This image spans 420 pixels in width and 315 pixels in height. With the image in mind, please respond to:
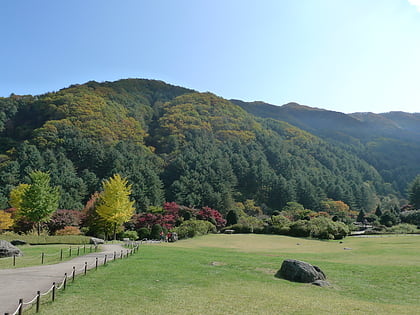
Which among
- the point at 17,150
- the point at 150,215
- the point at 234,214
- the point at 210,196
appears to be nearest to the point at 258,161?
the point at 210,196

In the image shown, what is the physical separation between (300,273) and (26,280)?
1308cm

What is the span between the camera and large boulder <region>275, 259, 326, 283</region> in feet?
54.5

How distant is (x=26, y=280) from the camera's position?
46.3 ft

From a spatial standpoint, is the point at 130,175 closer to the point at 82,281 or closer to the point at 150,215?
the point at 150,215

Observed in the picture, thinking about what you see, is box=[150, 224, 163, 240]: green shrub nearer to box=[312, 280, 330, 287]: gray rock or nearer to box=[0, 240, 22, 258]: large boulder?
box=[0, 240, 22, 258]: large boulder

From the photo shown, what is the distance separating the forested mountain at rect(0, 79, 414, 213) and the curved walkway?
1960 inches

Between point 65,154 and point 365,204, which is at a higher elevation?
point 65,154

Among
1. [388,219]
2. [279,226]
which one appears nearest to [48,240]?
[279,226]

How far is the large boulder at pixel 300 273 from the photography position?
16625 mm

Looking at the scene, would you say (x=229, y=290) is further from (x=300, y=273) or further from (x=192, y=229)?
(x=192, y=229)

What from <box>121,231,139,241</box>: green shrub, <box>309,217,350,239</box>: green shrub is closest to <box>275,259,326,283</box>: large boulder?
<box>309,217,350,239</box>: green shrub

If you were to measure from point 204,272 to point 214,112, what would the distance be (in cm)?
12482

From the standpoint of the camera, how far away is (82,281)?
14.3m

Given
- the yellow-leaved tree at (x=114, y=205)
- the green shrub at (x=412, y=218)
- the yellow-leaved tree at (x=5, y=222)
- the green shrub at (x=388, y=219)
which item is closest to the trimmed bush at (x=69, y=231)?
the yellow-leaved tree at (x=114, y=205)
